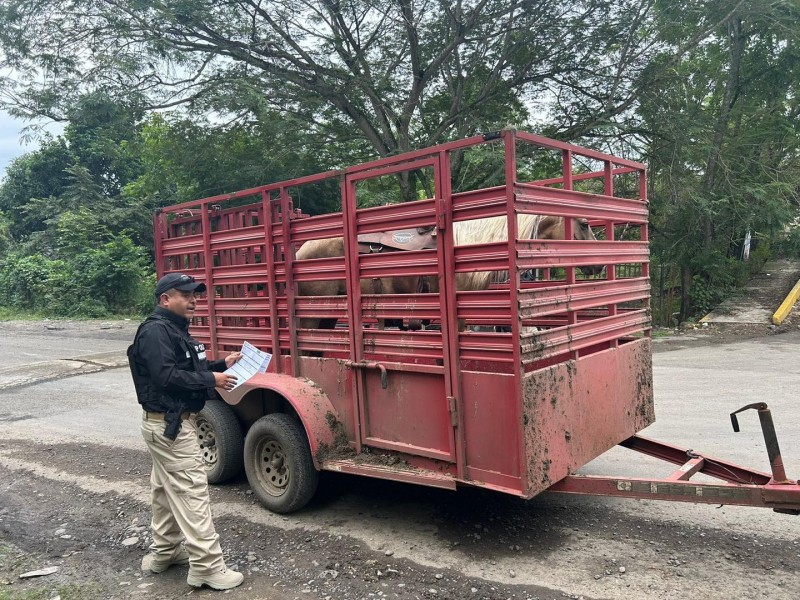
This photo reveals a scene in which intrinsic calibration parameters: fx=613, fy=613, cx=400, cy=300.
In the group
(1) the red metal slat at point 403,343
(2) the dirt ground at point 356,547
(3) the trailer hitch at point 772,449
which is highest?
(1) the red metal slat at point 403,343

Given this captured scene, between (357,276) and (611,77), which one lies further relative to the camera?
(611,77)

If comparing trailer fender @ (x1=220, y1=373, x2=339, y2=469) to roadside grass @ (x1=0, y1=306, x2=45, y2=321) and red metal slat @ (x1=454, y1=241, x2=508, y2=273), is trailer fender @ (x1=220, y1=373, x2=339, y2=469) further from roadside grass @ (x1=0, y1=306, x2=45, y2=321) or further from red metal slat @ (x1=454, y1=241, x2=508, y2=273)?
roadside grass @ (x1=0, y1=306, x2=45, y2=321)

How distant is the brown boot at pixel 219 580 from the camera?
11.4 feet

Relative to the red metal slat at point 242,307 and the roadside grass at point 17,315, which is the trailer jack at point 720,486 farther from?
the roadside grass at point 17,315

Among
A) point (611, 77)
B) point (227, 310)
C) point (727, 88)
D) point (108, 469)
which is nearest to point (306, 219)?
point (227, 310)

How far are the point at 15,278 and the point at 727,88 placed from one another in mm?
25232

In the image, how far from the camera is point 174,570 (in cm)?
378

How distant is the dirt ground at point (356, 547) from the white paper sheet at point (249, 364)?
1.09 meters

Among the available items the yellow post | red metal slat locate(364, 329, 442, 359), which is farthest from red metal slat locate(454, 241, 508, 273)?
the yellow post

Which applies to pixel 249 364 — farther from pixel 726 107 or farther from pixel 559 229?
pixel 726 107

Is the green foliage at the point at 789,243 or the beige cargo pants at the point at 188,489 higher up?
the green foliage at the point at 789,243

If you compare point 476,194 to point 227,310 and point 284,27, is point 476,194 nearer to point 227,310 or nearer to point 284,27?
point 227,310

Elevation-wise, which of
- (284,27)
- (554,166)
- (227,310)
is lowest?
(227,310)

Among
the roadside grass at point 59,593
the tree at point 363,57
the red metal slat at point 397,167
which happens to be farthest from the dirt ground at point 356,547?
the tree at point 363,57
